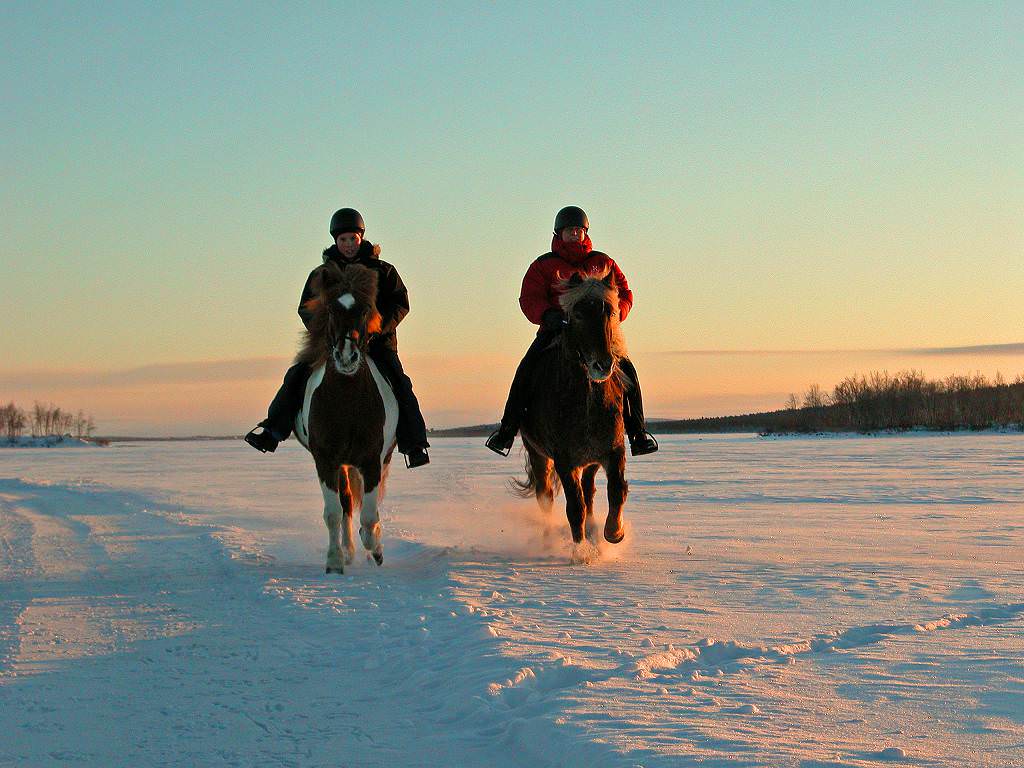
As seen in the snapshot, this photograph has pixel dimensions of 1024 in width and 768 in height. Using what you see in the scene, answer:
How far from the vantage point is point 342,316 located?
25.8ft

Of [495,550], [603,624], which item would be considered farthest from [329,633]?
[495,550]

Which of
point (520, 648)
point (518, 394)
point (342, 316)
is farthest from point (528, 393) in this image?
point (520, 648)

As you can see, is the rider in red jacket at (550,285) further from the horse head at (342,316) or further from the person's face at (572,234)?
the horse head at (342,316)

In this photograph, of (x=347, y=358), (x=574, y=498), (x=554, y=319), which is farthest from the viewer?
(x=574, y=498)

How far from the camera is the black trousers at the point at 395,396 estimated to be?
8914mm

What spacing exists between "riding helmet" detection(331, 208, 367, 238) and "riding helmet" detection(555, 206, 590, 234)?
1782 mm

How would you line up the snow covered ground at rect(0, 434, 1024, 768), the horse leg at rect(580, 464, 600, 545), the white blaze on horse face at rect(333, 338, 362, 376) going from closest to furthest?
the snow covered ground at rect(0, 434, 1024, 768)
the white blaze on horse face at rect(333, 338, 362, 376)
the horse leg at rect(580, 464, 600, 545)

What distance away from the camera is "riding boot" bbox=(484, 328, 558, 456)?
9.21 m

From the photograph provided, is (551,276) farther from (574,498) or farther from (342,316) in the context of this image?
(342,316)

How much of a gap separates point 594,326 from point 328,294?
81.4 inches

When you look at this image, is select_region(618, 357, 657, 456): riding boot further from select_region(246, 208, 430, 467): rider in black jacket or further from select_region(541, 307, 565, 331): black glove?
select_region(246, 208, 430, 467): rider in black jacket

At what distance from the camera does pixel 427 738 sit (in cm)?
378

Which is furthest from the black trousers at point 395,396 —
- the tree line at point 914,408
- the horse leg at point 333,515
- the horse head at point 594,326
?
the tree line at point 914,408

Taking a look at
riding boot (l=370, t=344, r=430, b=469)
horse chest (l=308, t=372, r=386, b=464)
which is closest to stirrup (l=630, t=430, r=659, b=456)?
riding boot (l=370, t=344, r=430, b=469)
